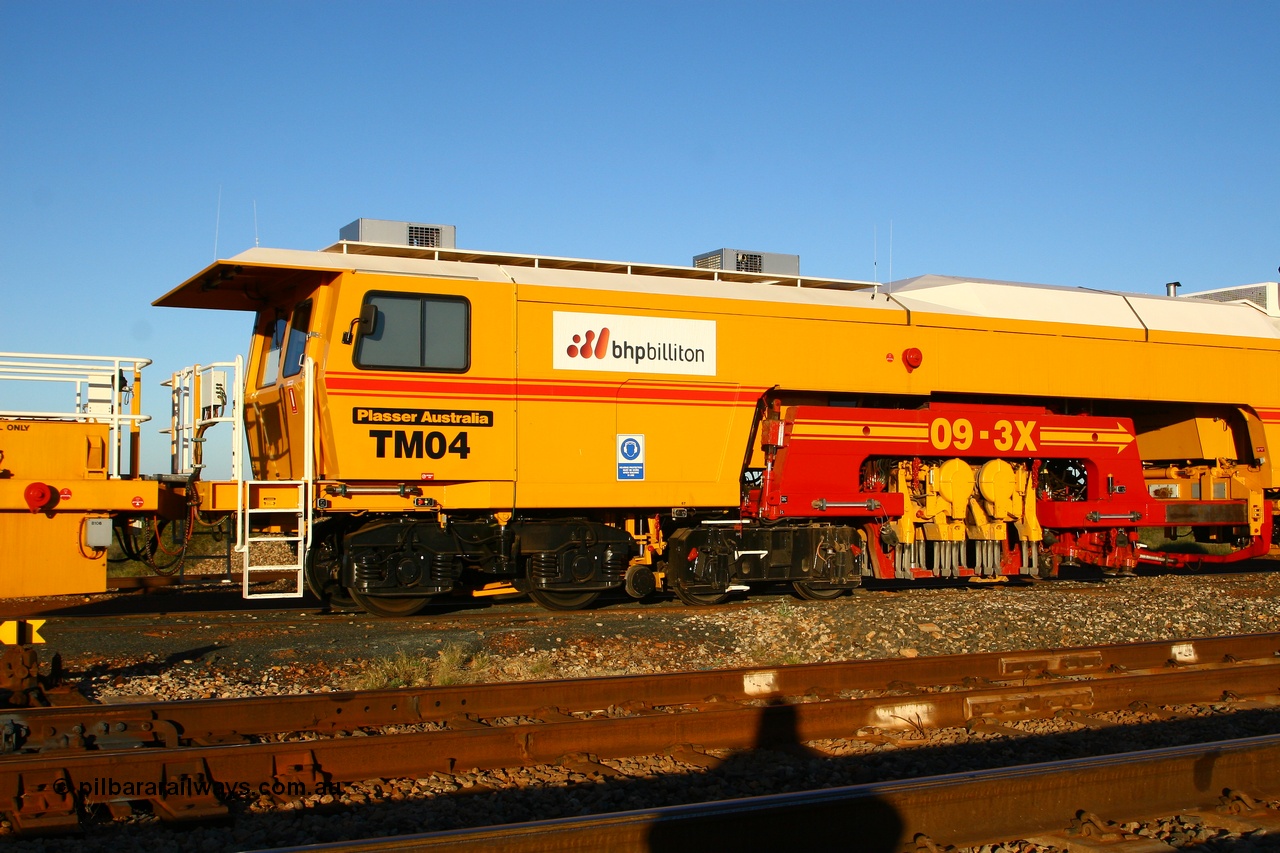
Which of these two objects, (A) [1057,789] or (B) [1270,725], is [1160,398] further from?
(A) [1057,789]

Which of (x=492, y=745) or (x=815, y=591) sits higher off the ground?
(x=815, y=591)

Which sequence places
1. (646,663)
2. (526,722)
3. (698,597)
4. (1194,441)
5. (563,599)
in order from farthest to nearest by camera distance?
1. (1194,441)
2. (698,597)
3. (563,599)
4. (646,663)
5. (526,722)

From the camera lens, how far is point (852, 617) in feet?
36.3

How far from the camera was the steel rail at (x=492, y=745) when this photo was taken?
→ 515cm

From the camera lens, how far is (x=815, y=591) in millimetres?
12695

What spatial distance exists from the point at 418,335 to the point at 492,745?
A: 543 cm

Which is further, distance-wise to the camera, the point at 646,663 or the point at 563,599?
the point at 563,599

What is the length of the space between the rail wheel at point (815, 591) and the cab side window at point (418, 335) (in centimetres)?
485

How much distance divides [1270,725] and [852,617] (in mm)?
4319

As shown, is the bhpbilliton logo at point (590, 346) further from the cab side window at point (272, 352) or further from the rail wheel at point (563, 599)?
the cab side window at point (272, 352)

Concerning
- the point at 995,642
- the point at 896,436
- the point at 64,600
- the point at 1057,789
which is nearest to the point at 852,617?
the point at 995,642

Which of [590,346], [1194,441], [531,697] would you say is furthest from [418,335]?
[1194,441]

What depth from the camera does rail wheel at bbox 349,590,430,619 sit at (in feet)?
35.7

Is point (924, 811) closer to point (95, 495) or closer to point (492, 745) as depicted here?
point (492, 745)
